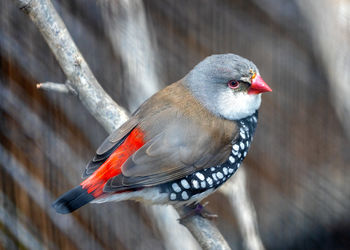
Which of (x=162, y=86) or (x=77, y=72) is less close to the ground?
(x=77, y=72)

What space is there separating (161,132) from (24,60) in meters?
0.61

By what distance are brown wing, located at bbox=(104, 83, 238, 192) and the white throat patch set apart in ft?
0.11

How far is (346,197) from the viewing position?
2.67 m

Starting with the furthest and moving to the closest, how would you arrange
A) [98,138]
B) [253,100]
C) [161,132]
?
[98,138] → [253,100] → [161,132]

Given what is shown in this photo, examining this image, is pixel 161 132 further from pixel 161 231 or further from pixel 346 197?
pixel 346 197

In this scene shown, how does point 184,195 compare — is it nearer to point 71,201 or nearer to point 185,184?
point 185,184

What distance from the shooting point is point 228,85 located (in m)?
2.06

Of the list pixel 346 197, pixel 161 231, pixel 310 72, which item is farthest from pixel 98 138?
pixel 346 197

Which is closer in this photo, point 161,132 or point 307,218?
point 161,132

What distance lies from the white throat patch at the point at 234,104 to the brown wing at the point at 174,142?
3 centimetres

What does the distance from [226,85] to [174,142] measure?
1.04ft

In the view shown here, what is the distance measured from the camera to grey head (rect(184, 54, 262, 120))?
202 cm

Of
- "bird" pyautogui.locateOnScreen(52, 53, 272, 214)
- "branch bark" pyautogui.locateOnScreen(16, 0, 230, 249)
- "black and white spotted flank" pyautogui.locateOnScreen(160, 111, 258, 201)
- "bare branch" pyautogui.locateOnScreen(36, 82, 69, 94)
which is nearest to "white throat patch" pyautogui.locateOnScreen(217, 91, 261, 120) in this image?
"bird" pyautogui.locateOnScreen(52, 53, 272, 214)

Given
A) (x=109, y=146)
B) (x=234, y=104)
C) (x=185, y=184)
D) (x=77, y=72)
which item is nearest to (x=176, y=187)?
(x=185, y=184)
